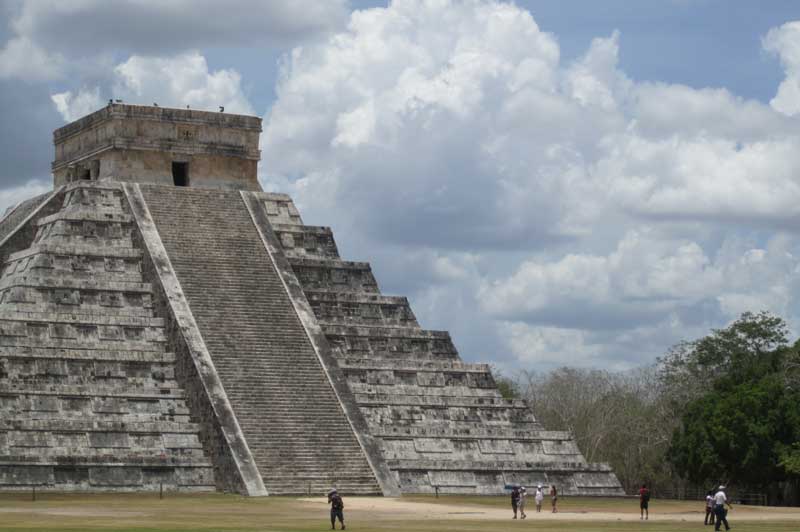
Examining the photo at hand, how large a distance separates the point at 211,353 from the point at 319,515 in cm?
969

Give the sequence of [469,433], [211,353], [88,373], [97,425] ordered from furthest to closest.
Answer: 1. [469,433]
2. [211,353]
3. [88,373]
4. [97,425]

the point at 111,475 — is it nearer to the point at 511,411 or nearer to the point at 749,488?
the point at 511,411

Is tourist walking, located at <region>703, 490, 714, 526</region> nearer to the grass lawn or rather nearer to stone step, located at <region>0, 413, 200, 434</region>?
the grass lawn

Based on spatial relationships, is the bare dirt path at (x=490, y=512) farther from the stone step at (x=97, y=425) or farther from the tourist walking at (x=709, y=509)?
the stone step at (x=97, y=425)

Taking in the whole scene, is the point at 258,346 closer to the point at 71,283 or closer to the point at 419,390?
the point at 419,390

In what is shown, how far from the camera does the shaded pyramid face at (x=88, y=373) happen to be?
125 feet

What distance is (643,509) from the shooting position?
3659 centimetres

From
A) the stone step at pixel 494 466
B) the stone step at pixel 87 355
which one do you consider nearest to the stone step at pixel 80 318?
the stone step at pixel 87 355

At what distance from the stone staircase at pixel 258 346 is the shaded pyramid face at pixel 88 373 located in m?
1.34

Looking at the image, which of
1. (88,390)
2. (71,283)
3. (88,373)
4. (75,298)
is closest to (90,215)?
(71,283)

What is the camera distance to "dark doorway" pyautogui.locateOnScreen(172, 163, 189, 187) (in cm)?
4809

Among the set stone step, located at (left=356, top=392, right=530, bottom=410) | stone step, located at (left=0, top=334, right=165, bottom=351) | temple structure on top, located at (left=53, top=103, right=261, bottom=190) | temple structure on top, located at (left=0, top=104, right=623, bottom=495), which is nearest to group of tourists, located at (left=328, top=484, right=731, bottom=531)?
temple structure on top, located at (left=0, top=104, right=623, bottom=495)

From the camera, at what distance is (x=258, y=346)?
139 feet

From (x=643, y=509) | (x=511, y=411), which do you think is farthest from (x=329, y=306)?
(x=643, y=509)
